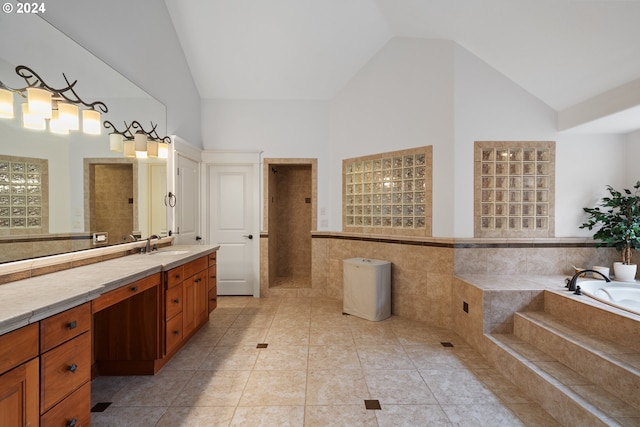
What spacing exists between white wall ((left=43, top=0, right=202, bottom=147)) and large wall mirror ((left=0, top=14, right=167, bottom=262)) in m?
0.13

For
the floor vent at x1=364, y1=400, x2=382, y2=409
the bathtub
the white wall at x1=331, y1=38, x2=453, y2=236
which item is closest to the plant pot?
the bathtub

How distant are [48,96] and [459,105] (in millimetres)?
3441

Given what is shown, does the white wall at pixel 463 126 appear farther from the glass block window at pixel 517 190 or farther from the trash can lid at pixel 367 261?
the trash can lid at pixel 367 261

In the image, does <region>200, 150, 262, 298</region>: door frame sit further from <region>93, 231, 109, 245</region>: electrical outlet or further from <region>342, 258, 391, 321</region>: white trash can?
<region>93, 231, 109, 245</region>: electrical outlet

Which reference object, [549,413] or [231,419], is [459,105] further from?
[231,419]

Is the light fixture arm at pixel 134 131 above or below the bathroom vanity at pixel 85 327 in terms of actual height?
above

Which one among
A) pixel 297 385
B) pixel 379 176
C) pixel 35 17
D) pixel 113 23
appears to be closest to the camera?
pixel 35 17

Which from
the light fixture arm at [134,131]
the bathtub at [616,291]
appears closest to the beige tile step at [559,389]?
the bathtub at [616,291]

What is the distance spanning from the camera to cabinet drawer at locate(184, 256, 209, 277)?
8.63 feet

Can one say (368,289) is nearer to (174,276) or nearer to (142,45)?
(174,276)

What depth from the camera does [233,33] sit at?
348 centimetres

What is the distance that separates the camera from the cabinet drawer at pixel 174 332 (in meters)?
2.33

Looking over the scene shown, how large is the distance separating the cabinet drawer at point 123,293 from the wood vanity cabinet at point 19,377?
15.1 inches

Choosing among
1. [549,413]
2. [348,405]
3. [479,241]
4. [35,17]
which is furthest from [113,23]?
[549,413]
